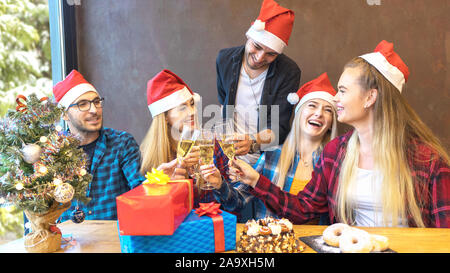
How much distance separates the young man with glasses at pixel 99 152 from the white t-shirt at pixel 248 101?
0.85 m

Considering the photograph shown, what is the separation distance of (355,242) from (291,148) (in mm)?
1384

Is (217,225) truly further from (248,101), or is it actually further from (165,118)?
(248,101)

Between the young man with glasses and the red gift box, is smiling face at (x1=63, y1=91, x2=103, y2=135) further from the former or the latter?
the red gift box

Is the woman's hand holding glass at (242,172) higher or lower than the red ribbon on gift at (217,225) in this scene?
higher

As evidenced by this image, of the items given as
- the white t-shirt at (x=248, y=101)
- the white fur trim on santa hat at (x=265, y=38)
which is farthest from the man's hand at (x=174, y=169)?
the white fur trim on santa hat at (x=265, y=38)

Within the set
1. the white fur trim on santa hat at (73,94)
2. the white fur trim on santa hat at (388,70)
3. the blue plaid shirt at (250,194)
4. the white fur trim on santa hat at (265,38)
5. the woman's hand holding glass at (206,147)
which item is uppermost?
the white fur trim on santa hat at (265,38)

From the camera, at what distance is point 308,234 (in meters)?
1.39

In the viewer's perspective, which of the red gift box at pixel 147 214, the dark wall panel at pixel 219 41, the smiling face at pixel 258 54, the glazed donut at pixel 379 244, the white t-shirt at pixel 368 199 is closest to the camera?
the red gift box at pixel 147 214

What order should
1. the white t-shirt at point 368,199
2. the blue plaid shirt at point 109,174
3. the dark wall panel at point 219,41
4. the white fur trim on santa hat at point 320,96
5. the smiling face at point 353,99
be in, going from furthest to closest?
the dark wall panel at point 219,41 → the white fur trim on santa hat at point 320,96 → the blue plaid shirt at point 109,174 → the smiling face at point 353,99 → the white t-shirt at point 368,199

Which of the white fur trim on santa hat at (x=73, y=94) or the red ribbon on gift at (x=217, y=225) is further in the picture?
the white fur trim on santa hat at (x=73, y=94)

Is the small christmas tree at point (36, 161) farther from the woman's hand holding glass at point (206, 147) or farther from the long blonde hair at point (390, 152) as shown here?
the long blonde hair at point (390, 152)

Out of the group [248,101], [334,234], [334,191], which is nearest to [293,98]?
[248,101]

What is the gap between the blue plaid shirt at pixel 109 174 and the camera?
2.26 meters
